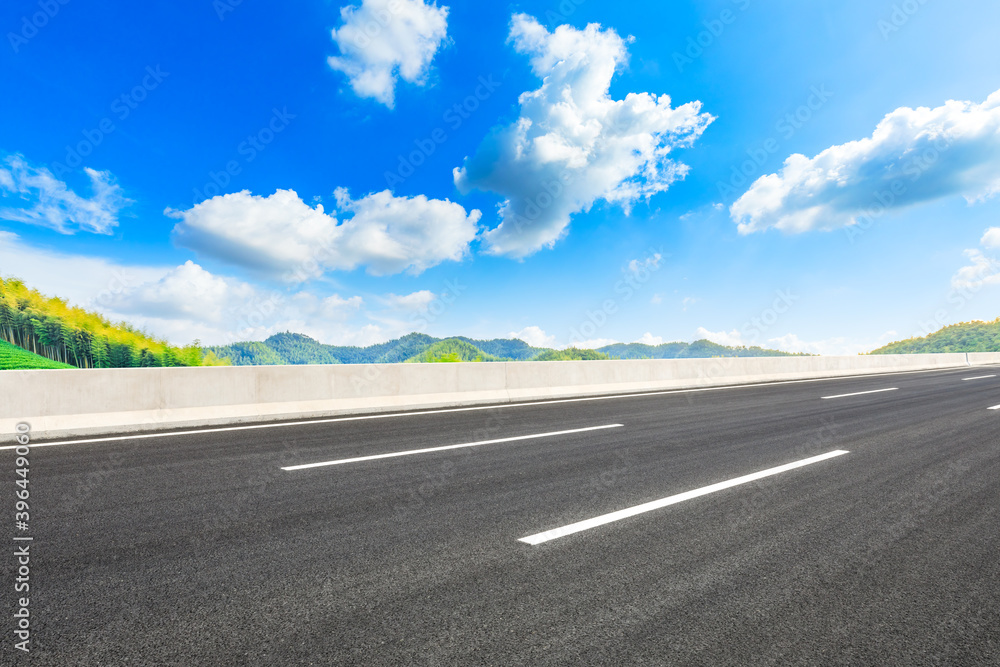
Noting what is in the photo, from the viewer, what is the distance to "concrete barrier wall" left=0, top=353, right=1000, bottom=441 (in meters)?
7.39

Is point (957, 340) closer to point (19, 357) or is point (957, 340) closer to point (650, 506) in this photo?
point (650, 506)

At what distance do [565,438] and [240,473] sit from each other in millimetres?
4284

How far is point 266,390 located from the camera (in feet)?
30.2

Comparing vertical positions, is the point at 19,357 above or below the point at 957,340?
above

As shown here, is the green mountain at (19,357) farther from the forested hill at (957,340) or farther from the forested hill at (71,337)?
the forested hill at (957,340)

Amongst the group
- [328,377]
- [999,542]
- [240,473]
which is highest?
[328,377]

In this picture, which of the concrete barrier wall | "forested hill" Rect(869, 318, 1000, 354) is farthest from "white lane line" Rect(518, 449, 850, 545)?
"forested hill" Rect(869, 318, 1000, 354)

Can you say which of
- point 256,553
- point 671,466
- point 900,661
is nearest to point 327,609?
point 256,553

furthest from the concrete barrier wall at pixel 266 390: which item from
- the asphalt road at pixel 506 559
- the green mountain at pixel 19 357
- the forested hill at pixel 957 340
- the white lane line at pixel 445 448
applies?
the forested hill at pixel 957 340

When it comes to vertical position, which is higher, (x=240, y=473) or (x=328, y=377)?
(x=328, y=377)

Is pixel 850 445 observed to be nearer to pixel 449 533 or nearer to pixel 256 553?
pixel 449 533

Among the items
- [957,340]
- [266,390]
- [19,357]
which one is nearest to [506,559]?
[266,390]

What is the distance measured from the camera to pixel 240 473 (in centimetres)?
512

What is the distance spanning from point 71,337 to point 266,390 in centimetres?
4853
